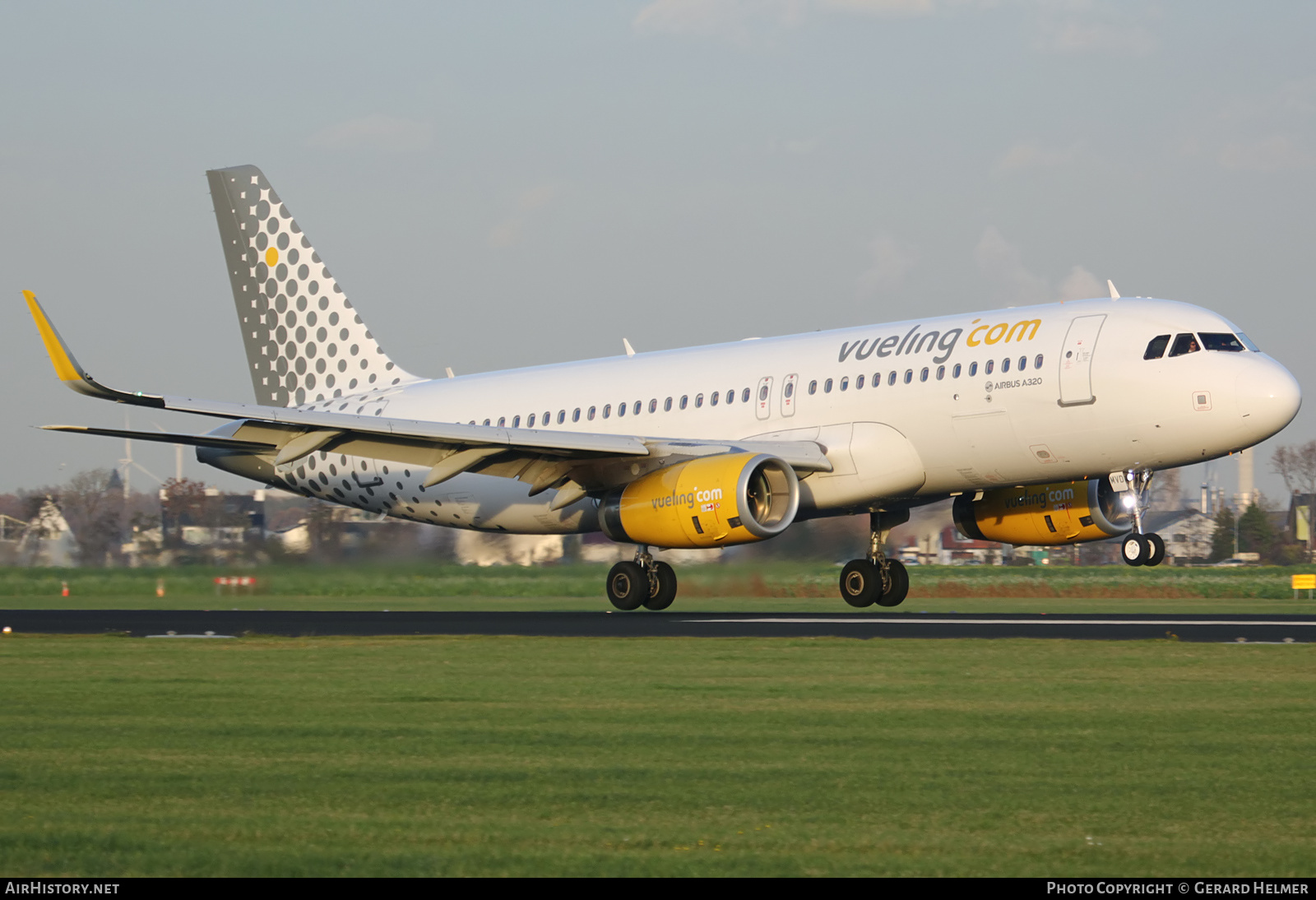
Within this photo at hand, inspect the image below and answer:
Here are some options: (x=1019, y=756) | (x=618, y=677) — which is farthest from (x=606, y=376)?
(x=1019, y=756)

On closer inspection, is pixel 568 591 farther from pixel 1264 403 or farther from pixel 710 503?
pixel 1264 403

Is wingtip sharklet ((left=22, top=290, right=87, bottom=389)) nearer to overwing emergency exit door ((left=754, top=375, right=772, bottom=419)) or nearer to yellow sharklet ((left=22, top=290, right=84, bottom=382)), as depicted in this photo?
yellow sharklet ((left=22, top=290, right=84, bottom=382))

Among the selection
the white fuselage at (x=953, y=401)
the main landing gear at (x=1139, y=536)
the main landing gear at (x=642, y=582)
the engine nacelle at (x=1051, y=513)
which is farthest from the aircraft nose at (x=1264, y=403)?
the main landing gear at (x=642, y=582)

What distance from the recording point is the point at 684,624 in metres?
24.4

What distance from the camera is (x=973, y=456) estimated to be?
25.5 m

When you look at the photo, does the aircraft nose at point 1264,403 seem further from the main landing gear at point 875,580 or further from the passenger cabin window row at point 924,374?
the main landing gear at point 875,580

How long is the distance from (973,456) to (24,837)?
1965cm

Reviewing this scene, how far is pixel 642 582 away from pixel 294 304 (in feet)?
37.9

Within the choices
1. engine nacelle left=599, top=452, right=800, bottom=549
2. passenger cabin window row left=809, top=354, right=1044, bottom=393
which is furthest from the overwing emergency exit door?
engine nacelle left=599, top=452, right=800, bottom=549

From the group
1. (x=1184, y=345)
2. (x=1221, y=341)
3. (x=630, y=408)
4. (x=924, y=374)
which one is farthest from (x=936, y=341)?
(x=630, y=408)

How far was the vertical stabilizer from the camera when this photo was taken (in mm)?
34656

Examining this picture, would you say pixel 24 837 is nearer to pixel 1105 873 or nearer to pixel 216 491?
pixel 1105 873

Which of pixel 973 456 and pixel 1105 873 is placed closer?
pixel 1105 873

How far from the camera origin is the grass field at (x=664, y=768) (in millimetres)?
7336
